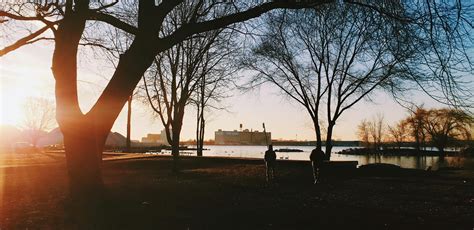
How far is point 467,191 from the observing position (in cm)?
1368

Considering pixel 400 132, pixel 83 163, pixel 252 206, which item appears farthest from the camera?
pixel 400 132

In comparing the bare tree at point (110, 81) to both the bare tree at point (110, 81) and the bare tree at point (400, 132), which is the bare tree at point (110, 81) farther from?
the bare tree at point (400, 132)

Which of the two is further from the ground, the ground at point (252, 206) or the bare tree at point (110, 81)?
the bare tree at point (110, 81)

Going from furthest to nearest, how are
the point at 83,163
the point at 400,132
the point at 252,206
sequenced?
the point at 400,132
the point at 252,206
the point at 83,163

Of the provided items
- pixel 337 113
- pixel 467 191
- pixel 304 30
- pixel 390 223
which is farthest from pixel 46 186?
pixel 337 113

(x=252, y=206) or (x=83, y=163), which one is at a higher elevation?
(x=83, y=163)

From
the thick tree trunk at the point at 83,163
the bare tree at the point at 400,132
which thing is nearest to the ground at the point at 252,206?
the thick tree trunk at the point at 83,163

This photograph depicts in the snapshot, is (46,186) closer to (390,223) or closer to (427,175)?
(390,223)

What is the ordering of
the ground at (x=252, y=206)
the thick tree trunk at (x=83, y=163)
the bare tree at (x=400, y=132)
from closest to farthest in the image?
the ground at (x=252, y=206) < the thick tree trunk at (x=83, y=163) < the bare tree at (x=400, y=132)

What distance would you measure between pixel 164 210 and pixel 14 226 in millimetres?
2976

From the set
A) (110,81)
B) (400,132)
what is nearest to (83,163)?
(110,81)

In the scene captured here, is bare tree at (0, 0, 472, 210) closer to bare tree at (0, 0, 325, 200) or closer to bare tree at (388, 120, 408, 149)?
bare tree at (0, 0, 325, 200)

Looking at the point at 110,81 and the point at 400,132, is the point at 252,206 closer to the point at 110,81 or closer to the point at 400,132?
the point at 110,81

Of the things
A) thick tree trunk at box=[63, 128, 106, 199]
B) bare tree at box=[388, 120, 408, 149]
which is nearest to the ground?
thick tree trunk at box=[63, 128, 106, 199]
